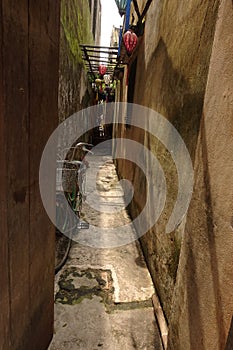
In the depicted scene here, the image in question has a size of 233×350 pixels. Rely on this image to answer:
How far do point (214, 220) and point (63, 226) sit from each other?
2788 mm

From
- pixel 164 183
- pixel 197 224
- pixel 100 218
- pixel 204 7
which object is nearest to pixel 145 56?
pixel 204 7

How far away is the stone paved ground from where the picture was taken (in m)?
2.02

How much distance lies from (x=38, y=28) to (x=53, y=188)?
1009 mm

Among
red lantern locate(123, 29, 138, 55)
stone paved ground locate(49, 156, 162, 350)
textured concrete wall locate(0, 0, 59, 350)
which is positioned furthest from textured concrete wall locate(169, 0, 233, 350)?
red lantern locate(123, 29, 138, 55)

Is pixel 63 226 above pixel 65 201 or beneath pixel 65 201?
beneath

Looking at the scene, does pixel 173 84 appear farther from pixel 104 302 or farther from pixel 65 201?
pixel 104 302

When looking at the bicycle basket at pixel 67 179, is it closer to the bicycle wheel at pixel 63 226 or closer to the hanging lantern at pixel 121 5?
the bicycle wheel at pixel 63 226

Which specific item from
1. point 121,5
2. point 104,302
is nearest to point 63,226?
point 104,302

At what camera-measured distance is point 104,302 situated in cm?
245

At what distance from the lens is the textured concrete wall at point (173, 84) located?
5.74ft

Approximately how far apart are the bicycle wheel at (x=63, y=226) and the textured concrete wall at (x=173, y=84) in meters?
1.18

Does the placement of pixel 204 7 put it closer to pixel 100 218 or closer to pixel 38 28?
pixel 38 28

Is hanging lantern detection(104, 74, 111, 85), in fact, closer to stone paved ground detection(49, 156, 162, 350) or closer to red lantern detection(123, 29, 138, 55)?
red lantern detection(123, 29, 138, 55)

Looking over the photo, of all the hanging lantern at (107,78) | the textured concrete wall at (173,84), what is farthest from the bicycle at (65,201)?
the hanging lantern at (107,78)
